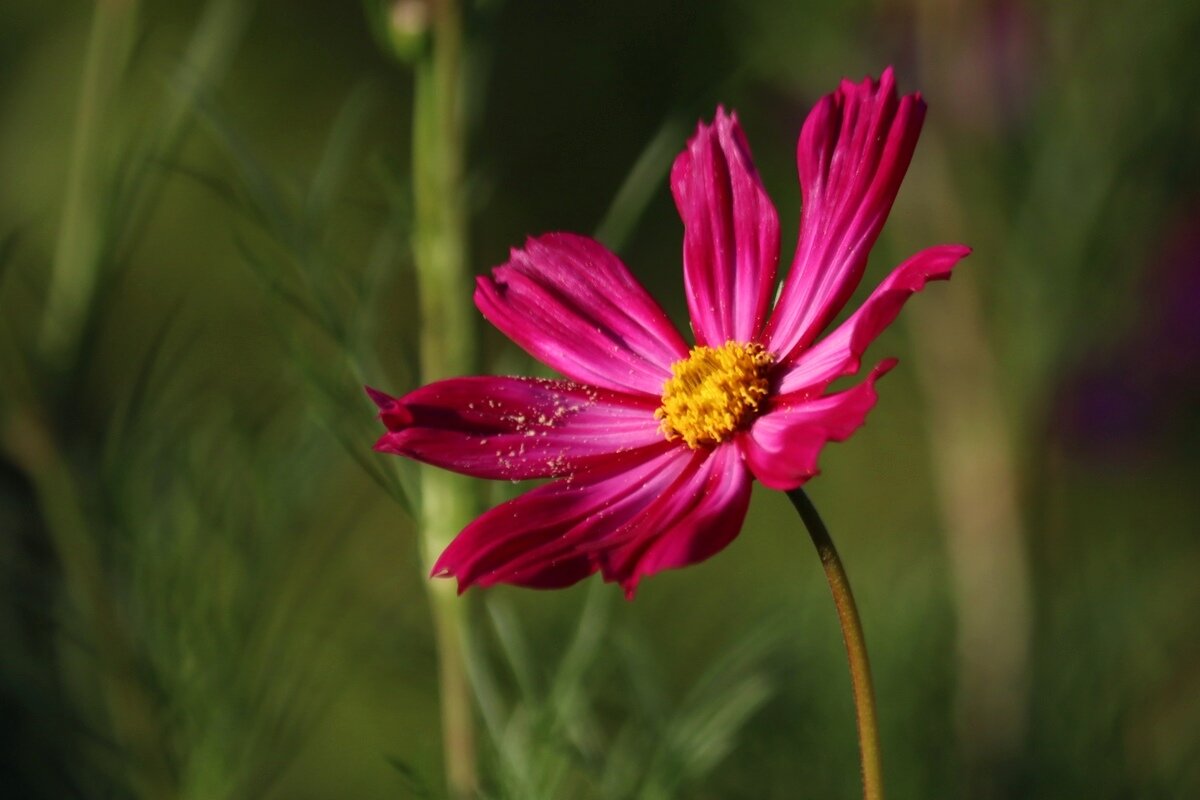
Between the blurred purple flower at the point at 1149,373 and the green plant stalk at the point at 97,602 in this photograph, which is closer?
the green plant stalk at the point at 97,602

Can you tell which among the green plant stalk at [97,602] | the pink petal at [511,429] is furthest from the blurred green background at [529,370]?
the pink petal at [511,429]

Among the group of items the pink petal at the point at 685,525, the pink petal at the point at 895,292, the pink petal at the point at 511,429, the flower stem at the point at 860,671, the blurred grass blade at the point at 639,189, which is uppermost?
the blurred grass blade at the point at 639,189

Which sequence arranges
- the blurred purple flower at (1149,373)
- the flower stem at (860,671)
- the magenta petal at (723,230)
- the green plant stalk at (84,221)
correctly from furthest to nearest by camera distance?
the blurred purple flower at (1149,373) < the green plant stalk at (84,221) < the magenta petal at (723,230) < the flower stem at (860,671)

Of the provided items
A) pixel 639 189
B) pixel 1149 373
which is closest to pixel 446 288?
pixel 639 189

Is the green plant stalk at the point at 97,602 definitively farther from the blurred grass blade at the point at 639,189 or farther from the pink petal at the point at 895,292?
the pink petal at the point at 895,292

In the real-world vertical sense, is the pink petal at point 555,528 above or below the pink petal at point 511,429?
below

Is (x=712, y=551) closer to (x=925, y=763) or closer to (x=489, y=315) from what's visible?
(x=489, y=315)

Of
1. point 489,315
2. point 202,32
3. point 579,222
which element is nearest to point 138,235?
point 202,32
